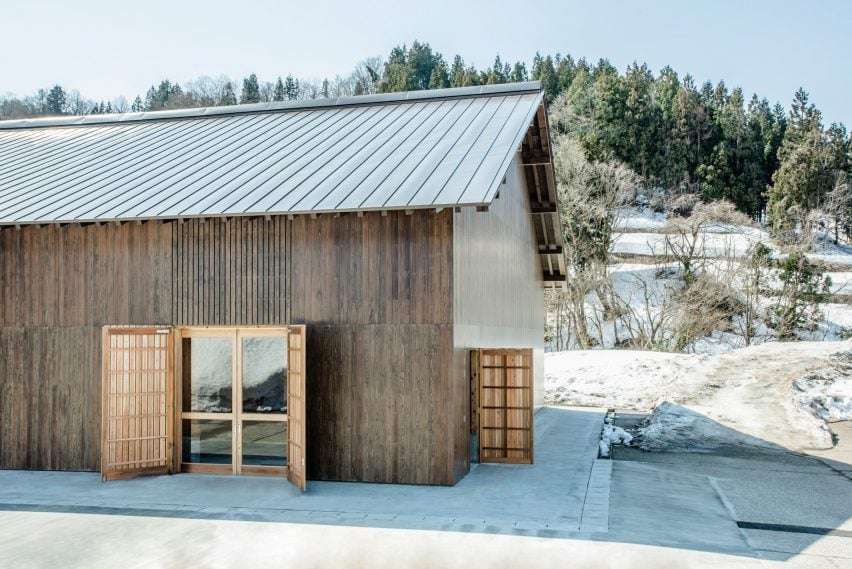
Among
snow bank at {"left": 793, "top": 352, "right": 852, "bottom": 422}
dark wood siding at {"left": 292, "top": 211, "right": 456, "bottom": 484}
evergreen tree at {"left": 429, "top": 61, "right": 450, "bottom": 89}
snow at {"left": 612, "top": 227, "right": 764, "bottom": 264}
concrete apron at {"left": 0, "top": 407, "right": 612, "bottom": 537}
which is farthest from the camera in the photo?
evergreen tree at {"left": 429, "top": 61, "right": 450, "bottom": 89}

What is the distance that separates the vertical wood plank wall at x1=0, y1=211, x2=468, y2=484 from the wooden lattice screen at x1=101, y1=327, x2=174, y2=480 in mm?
479

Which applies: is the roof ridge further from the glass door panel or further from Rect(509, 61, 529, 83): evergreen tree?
Rect(509, 61, 529, 83): evergreen tree

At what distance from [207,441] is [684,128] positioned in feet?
136

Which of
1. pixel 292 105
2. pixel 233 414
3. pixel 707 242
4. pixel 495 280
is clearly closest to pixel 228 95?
pixel 707 242

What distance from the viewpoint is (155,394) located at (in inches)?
390

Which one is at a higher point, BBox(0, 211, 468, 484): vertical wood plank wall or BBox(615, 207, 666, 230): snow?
BBox(615, 207, 666, 230): snow

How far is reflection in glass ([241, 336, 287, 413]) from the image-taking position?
974 centimetres

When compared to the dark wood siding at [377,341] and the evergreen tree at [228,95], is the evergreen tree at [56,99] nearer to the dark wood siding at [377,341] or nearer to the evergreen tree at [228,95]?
the evergreen tree at [228,95]

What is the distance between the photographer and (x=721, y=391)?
17531 mm

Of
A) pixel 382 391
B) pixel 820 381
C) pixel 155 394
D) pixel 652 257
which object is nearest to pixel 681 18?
pixel 820 381

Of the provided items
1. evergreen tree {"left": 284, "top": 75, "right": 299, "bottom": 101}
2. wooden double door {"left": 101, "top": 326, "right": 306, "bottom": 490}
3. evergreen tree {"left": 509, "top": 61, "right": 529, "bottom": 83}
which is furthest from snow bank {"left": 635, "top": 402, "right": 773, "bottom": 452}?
evergreen tree {"left": 284, "top": 75, "right": 299, "bottom": 101}

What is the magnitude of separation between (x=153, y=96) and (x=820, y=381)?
56.3 metres

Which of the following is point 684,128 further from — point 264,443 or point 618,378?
point 264,443

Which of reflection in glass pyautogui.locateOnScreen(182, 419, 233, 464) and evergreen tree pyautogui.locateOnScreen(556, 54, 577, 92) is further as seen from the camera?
evergreen tree pyautogui.locateOnScreen(556, 54, 577, 92)
